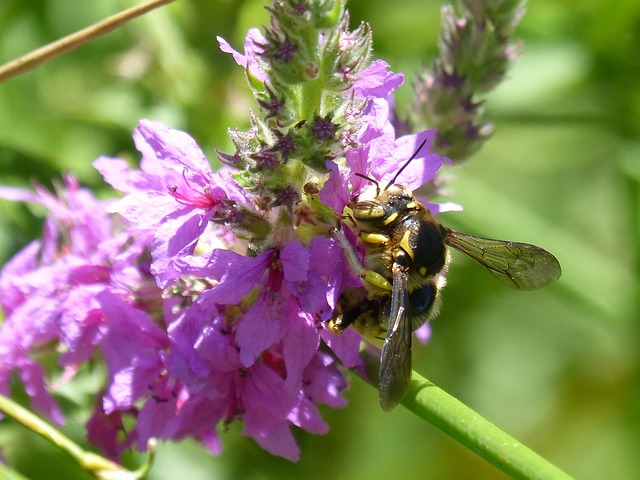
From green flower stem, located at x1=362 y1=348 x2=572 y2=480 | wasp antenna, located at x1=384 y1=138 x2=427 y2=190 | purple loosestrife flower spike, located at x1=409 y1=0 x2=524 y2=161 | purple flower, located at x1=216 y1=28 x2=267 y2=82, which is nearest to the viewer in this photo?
green flower stem, located at x1=362 y1=348 x2=572 y2=480

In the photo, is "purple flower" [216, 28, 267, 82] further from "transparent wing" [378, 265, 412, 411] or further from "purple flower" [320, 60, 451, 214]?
"transparent wing" [378, 265, 412, 411]

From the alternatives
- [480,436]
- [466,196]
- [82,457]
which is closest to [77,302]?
[82,457]

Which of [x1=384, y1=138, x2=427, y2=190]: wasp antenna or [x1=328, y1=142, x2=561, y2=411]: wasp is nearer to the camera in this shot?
[x1=328, y1=142, x2=561, y2=411]: wasp

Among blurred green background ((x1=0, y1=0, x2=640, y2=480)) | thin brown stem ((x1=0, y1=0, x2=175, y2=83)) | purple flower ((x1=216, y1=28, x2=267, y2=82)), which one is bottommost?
blurred green background ((x1=0, y1=0, x2=640, y2=480))

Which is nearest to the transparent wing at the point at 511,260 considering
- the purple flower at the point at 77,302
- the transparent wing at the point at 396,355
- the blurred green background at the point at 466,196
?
the transparent wing at the point at 396,355

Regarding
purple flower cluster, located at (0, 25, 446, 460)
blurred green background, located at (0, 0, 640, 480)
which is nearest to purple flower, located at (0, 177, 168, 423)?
purple flower cluster, located at (0, 25, 446, 460)

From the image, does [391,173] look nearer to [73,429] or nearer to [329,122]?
[329,122]
